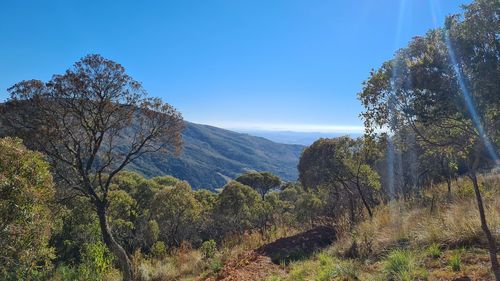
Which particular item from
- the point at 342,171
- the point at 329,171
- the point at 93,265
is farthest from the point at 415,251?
the point at 329,171

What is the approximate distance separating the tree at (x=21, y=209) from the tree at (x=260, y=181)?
44.6 meters

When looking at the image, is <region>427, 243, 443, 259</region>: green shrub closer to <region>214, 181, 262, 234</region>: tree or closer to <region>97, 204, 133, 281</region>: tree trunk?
<region>97, 204, 133, 281</region>: tree trunk

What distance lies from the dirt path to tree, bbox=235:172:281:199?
39.3m

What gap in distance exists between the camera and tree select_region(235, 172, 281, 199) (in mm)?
51347

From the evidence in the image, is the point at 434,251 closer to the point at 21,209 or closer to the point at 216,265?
the point at 216,265

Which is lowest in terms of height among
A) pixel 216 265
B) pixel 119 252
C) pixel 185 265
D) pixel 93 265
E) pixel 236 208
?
pixel 236 208

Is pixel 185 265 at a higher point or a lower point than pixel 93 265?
lower

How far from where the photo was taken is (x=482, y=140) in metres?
5.36

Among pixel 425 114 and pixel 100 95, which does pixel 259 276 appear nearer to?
pixel 425 114

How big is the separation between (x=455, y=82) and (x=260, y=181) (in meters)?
47.0

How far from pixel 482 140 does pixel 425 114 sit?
2.73 feet

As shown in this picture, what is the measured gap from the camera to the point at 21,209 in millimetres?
6184

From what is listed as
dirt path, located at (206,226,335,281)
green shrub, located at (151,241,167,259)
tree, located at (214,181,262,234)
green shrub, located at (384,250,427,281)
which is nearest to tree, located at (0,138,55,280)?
dirt path, located at (206,226,335,281)

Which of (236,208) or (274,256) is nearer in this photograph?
(274,256)
